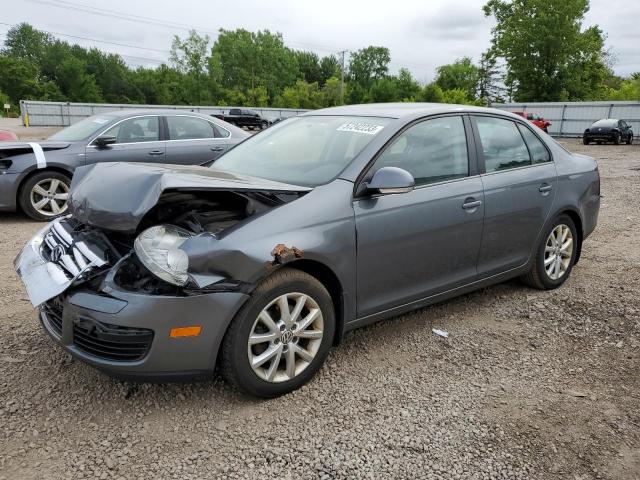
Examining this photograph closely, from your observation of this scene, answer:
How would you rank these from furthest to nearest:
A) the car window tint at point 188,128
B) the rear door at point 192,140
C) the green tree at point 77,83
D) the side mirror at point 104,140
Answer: the green tree at point 77,83
the car window tint at point 188,128
the rear door at point 192,140
the side mirror at point 104,140

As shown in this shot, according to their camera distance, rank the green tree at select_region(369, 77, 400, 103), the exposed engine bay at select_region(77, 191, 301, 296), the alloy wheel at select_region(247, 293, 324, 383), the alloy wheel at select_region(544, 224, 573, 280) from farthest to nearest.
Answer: the green tree at select_region(369, 77, 400, 103) < the alloy wheel at select_region(544, 224, 573, 280) < the alloy wheel at select_region(247, 293, 324, 383) < the exposed engine bay at select_region(77, 191, 301, 296)

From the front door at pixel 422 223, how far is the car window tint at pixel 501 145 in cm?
20

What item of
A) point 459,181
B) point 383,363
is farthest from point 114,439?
point 459,181

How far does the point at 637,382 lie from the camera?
3145 mm

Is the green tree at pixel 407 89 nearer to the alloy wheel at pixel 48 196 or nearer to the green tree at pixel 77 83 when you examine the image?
the green tree at pixel 77 83

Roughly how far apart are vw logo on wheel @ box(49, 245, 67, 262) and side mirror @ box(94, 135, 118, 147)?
4836 mm

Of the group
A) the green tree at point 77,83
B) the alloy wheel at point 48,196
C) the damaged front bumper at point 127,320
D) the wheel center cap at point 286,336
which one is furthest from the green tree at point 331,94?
the damaged front bumper at point 127,320

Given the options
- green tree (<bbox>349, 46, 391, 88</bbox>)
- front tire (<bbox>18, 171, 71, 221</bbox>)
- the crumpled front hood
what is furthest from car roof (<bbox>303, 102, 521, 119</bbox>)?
green tree (<bbox>349, 46, 391, 88</bbox>)

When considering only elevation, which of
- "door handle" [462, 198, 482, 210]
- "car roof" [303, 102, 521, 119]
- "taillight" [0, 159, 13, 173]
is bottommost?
"taillight" [0, 159, 13, 173]

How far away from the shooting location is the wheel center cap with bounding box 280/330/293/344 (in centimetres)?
279

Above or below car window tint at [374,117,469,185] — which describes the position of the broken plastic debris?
below

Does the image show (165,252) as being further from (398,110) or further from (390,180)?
(398,110)

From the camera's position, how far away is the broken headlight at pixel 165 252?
2.48 m

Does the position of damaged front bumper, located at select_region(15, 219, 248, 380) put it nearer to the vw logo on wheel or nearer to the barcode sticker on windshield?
the vw logo on wheel
